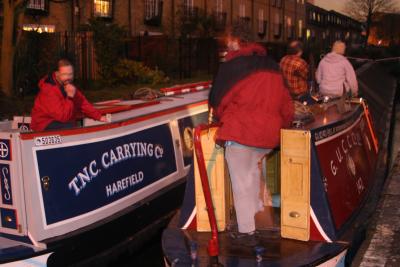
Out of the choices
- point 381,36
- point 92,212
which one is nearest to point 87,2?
point 92,212

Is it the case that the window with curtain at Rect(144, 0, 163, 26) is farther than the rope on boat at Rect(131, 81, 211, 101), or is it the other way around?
the window with curtain at Rect(144, 0, 163, 26)

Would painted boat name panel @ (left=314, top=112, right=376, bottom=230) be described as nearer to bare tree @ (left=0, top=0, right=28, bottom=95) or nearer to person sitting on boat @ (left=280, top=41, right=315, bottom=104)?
person sitting on boat @ (left=280, top=41, right=315, bottom=104)

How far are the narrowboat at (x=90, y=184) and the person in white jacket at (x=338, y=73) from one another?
2.38 metres

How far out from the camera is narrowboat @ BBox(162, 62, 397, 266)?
4215 millimetres

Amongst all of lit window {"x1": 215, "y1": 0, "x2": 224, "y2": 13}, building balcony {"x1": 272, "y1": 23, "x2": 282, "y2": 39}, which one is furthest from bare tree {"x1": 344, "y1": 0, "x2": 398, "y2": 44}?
lit window {"x1": 215, "y1": 0, "x2": 224, "y2": 13}

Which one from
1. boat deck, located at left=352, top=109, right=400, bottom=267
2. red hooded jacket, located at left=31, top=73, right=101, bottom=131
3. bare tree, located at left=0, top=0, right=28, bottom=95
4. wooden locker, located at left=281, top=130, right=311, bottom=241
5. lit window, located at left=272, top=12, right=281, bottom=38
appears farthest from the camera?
lit window, located at left=272, top=12, right=281, bottom=38

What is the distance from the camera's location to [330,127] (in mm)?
5008

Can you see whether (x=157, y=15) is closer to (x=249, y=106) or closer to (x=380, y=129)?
(x=380, y=129)

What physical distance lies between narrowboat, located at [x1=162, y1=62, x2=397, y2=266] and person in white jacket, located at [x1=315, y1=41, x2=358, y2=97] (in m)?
2.66

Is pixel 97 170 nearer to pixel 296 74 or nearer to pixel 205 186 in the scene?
pixel 205 186

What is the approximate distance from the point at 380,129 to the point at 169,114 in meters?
7.26

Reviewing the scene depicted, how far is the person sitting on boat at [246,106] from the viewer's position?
4156 millimetres

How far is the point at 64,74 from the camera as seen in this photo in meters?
5.32

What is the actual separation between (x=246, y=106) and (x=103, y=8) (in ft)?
A: 63.0
